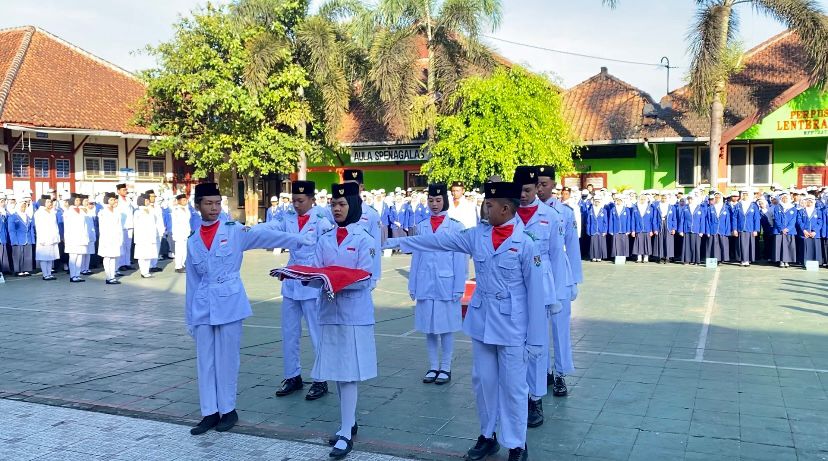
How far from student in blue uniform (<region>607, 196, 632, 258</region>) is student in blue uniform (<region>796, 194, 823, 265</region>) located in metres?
3.89

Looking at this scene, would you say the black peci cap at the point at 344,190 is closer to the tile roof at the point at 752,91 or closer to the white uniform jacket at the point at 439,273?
the white uniform jacket at the point at 439,273

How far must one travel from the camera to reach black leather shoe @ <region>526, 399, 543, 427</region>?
5566 mm

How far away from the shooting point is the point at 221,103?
23.7 metres

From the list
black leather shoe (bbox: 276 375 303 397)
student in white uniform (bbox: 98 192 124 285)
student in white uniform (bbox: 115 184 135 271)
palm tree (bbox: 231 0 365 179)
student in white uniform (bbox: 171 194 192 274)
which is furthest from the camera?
palm tree (bbox: 231 0 365 179)

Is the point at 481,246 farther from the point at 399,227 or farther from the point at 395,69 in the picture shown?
the point at 395,69

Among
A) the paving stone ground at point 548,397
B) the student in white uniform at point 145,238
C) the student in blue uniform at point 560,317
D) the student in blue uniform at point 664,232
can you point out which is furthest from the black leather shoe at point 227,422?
the student in blue uniform at point 664,232

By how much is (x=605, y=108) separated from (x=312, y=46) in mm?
10816

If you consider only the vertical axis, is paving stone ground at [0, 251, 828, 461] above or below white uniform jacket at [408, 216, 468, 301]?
below

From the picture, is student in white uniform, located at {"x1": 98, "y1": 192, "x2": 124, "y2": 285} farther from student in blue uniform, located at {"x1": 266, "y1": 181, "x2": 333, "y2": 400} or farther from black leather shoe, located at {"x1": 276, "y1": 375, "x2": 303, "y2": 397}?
black leather shoe, located at {"x1": 276, "y1": 375, "x2": 303, "y2": 397}

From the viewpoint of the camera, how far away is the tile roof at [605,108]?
24375mm

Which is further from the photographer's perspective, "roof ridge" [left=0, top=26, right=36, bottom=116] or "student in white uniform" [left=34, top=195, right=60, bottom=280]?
"roof ridge" [left=0, top=26, right=36, bottom=116]

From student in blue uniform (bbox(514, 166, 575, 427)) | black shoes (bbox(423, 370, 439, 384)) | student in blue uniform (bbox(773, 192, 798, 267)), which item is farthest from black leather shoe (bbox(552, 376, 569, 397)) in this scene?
student in blue uniform (bbox(773, 192, 798, 267))

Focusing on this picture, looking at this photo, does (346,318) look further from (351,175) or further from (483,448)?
(351,175)

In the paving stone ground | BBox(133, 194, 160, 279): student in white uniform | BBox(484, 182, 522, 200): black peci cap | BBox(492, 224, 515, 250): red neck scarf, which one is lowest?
the paving stone ground
